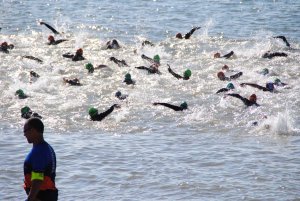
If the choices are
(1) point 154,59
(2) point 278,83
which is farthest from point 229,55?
(2) point 278,83

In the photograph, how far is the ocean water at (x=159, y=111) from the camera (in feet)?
48.9

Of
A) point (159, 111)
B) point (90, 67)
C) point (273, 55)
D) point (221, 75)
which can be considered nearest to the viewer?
point (159, 111)

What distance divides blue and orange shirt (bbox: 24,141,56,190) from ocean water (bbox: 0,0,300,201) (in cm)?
400

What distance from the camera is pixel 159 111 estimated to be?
2059 cm

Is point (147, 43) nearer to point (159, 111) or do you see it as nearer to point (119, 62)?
point (119, 62)

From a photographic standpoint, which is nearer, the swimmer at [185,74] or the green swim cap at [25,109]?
the green swim cap at [25,109]

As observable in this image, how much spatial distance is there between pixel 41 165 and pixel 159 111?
1085cm

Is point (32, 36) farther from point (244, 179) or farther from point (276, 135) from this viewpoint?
point (244, 179)

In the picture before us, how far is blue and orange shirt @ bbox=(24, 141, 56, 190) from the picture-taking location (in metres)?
9.91

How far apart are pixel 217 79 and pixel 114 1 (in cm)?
1869

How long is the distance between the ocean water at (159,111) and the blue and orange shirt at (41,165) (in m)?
4.00

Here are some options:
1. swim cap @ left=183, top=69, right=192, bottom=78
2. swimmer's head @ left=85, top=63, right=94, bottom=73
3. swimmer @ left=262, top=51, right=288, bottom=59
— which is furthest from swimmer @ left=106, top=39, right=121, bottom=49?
swimmer @ left=262, top=51, right=288, bottom=59

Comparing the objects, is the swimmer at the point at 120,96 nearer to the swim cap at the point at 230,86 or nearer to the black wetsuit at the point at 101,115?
the black wetsuit at the point at 101,115

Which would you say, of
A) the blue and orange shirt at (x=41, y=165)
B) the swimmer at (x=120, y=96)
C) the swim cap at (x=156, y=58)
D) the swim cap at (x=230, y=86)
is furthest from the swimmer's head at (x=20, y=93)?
the blue and orange shirt at (x=41, y=165)
